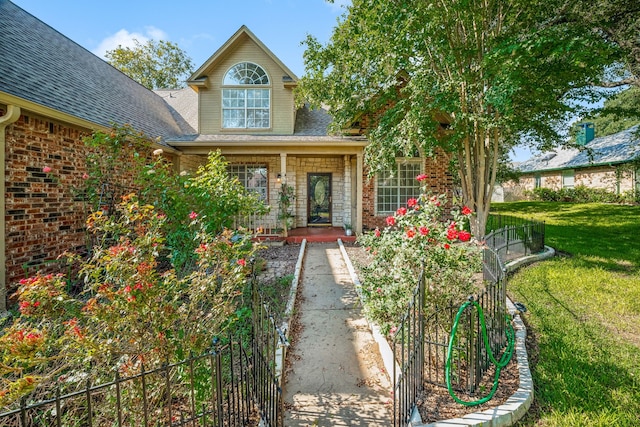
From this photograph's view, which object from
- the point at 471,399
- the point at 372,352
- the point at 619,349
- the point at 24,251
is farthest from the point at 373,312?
the point at 24,251

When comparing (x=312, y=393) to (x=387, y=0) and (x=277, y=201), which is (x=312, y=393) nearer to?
(x=387, y=0)

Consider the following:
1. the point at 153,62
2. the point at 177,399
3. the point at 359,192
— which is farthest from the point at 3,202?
the point at 153,62

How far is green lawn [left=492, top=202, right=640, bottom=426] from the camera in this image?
2852mm

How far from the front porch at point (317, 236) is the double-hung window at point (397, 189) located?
1.73 meters

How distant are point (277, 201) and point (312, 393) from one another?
856cm

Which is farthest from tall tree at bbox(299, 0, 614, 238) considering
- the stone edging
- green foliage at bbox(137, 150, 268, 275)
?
the stone edging

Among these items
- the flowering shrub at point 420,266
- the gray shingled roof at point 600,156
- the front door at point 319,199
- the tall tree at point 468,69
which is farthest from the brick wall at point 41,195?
the gray shingled roof at point 600,156

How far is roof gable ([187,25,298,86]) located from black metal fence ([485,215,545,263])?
8.02 m

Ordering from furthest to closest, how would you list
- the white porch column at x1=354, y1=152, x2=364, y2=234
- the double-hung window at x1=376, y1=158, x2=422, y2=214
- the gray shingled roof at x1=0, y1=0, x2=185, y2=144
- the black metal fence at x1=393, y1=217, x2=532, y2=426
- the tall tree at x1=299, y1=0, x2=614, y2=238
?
the double-hung window at x1=376, y1=158, x2=422, y2=214 → the white porch column at x1=354, y1=152, x2=364, y2=234 → the tall tree at x1=299, y1=0, x2=614, y2=238 → the gray shingled roof at x1=0, y1=0, x2=185, y2=144 → the black metal fence at x1=393, y1=217, x2=532, y2=426

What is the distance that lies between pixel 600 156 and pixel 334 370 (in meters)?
24.3

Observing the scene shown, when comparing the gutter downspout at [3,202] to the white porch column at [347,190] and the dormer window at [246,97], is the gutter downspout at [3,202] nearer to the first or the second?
the dormer window at [246,97]

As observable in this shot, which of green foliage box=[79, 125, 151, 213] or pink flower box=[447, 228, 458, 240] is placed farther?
green foliage box=[79, 125, 151, 213]

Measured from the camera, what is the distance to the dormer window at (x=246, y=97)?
444 inches

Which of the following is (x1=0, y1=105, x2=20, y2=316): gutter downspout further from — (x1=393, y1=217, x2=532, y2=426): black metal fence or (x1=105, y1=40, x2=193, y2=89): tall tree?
(x1=105, y1=40, x2=193, y2=89): tall tree
